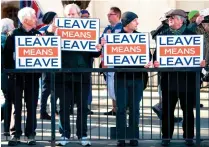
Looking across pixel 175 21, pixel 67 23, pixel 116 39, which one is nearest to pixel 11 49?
pixel 67 23

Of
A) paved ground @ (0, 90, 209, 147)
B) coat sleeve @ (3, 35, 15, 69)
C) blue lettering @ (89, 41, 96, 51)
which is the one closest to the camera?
blue lettering @ (89, 41, 96, 51)

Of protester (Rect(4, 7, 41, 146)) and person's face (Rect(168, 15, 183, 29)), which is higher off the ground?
person's face (Rect(168, 15, 183, 29))

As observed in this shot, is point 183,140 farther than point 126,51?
Yes

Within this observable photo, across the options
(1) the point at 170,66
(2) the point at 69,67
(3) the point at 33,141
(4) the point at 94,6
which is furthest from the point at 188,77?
(4) the point at 94,6

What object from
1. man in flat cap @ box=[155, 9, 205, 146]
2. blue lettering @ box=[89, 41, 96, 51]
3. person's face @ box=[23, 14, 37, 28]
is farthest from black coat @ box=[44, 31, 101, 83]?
man in flat cap @ box=[155, 9, 205, 146]

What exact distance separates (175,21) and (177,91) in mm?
999

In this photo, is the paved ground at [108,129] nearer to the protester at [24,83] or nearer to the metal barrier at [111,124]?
the metal barrier at [111,124]

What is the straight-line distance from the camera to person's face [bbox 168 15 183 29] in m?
9.04

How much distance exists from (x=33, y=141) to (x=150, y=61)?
2.07 metres

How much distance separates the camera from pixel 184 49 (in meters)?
8.73

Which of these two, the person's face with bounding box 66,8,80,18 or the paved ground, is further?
the paved ground

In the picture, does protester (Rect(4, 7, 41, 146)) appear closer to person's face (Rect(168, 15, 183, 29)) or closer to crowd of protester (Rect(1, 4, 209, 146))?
crowd of protester (Rect(1, 4, 209, 146))

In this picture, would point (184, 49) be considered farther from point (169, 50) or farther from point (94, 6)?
point (94, 6)

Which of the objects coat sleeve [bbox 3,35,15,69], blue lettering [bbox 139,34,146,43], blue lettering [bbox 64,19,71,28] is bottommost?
coat sleeve [bbox 3,35,15,69]
